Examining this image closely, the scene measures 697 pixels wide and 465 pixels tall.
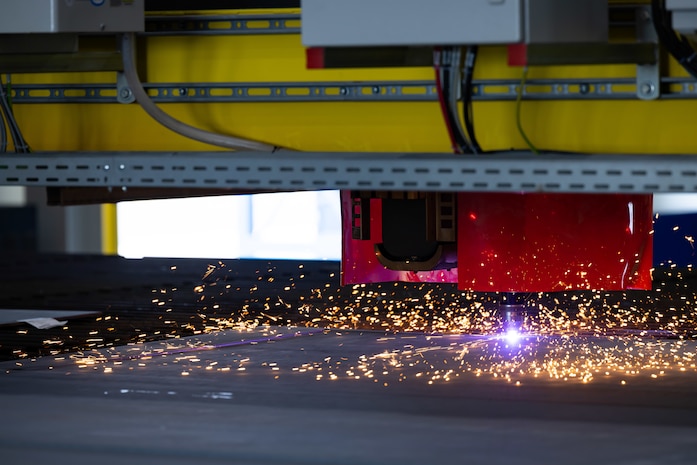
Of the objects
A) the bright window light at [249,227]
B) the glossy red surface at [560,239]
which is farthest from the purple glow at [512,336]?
the bright window light at [249,227]

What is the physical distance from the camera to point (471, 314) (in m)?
6.76

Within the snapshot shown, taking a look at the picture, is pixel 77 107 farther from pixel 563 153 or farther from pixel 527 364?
pixel 527 364

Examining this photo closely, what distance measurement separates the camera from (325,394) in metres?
4.46

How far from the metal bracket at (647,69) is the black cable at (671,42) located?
0.15m

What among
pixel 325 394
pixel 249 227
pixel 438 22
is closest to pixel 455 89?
pixel 438 22

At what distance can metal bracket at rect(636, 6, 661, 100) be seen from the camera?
3672mm

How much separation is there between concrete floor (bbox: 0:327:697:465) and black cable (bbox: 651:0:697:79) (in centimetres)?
102

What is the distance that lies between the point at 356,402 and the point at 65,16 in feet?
4.95

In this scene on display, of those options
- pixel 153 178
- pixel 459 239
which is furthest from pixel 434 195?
pixel 153 178

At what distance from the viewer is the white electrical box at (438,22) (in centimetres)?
327

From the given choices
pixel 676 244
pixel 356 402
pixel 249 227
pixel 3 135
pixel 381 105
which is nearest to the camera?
pixel 381 105

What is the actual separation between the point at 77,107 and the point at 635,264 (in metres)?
2.03

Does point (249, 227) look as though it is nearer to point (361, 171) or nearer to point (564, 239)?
point (564, 239)

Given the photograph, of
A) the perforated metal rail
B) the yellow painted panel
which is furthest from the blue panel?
the perforated metal rail
